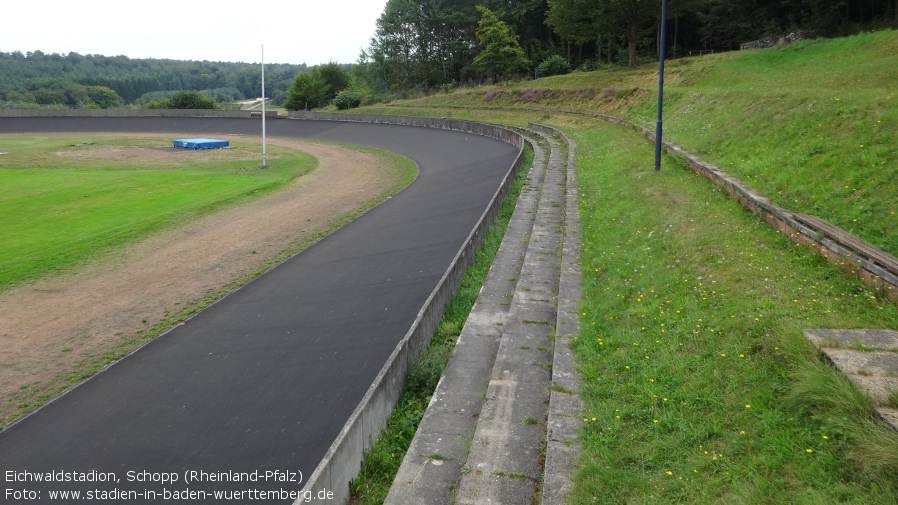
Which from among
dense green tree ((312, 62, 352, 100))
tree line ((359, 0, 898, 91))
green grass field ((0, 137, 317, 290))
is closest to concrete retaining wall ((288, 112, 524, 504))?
green grass field ((0, 137, 317, 290))

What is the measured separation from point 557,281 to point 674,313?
3.90m

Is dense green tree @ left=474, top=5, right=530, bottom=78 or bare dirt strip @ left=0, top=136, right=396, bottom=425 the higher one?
dense green tree @ left=474, top=5, right=530, bottom=78

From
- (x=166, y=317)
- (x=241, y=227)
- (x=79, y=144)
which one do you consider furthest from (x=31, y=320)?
(x=79, y=144)

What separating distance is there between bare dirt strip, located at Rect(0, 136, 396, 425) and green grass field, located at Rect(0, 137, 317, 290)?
4.54ft

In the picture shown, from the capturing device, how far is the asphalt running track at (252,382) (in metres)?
8.14

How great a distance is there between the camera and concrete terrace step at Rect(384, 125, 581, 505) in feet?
21.4

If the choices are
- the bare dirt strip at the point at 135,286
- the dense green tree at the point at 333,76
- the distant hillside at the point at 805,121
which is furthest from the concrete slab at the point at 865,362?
the dense green tree at the point at 333,76

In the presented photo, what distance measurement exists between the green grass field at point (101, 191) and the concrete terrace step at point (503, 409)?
41.4 feet

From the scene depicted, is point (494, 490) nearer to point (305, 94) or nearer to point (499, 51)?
point (499, 51)

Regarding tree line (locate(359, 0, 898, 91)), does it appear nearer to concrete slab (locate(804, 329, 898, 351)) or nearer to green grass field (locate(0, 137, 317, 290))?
green grass field (locate(0, 137, 317, 290))

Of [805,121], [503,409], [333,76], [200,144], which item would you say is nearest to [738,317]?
[503,409]

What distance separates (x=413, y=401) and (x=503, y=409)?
160cm

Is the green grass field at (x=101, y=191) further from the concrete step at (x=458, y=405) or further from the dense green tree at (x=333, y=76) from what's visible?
the dense green tree at (x=333, y=76)

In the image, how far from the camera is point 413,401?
9047 mm
